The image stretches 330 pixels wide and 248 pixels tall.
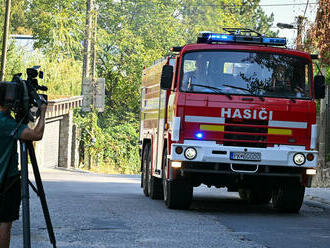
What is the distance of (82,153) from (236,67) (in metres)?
36.9

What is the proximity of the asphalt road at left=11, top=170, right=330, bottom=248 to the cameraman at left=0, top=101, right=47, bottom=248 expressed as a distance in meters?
2.91

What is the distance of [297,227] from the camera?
13.2 metres

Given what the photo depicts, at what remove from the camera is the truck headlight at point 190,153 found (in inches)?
585

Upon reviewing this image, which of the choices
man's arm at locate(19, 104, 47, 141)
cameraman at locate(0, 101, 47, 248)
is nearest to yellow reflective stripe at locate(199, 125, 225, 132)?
cameraman at locate(0, 101, 47, 248)

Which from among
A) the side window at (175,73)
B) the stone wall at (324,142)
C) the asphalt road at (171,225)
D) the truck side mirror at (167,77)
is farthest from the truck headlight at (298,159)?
the stone wall at (324,142)

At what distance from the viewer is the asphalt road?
10.9 m

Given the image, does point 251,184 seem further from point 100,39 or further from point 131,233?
point 100,39

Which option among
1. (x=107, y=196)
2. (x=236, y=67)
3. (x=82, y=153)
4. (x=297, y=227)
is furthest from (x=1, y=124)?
(x=82, y=153)

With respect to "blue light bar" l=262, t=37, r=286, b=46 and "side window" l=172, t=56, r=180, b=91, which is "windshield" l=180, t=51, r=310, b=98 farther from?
"blue light bar" l=262, t=37, r=286, b=46

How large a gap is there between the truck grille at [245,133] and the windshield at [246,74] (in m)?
0.51

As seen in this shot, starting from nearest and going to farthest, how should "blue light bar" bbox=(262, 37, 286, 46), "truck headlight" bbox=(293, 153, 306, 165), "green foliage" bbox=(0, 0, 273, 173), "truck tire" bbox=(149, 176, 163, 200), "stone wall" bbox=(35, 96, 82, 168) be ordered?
"truck headlight" bbox=(293, 153, 306, 165) → "blue light bar" bbox=(262, 37, 286, 46) → "truck tire" bbox=(149, 176, 163, 200) → "stone wall" bbox=(35, 96, 82, 168) → "green foliage" bbox=(0, 0, 273, 173)

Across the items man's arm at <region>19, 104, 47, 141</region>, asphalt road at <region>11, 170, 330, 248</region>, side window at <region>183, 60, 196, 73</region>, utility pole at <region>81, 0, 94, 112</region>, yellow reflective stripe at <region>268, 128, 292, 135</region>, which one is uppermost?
utility pole at <region>81, 0, 94, 112</region>

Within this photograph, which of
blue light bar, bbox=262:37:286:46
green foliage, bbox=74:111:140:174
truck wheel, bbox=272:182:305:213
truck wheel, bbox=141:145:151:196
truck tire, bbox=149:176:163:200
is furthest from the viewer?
green foliage, bbox=74:111:140:174

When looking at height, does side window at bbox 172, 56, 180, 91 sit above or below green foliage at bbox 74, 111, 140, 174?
above
